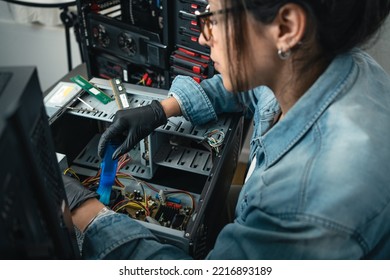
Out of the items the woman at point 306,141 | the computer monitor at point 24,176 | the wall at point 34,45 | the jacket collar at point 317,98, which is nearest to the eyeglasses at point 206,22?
the woman at point 306,141

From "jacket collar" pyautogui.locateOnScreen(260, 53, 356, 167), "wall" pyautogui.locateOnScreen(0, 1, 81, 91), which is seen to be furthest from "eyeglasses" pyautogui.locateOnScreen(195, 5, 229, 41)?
"wall" pyautogui.locateOnScreen(0, 1, 81, 91)

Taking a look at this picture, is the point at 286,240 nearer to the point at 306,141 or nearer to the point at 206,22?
the point at 306,141

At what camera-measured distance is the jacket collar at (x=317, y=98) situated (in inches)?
24.2

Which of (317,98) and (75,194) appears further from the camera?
(75,194)

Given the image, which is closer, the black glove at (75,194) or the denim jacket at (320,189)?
the denim jacket at (320,189)

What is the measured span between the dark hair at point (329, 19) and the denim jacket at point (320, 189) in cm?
4

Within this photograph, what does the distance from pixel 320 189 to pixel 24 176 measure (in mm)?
399

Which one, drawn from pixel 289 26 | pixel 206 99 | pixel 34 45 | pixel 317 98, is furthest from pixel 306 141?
pixel 34 45

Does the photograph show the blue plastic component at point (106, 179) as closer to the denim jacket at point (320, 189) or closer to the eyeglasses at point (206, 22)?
the denim jacket at point (320, 189)

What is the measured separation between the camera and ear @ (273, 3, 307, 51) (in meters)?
0.53

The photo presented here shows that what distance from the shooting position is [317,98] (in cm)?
62

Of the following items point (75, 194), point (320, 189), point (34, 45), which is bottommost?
point (34, 45)
